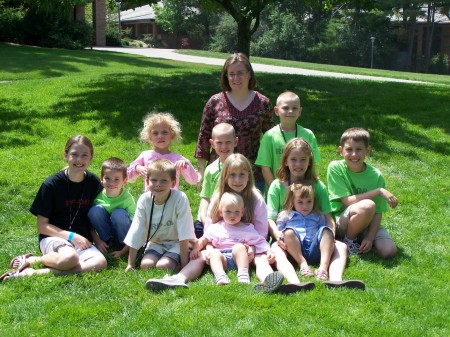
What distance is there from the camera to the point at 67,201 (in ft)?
15.7

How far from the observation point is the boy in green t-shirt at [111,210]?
491cm

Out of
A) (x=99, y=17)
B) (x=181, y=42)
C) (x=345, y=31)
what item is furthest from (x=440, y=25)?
(x=99, y=17)

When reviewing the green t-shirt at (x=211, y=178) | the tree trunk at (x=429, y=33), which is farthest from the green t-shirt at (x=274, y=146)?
the tree trunk at (x=429, y=33)

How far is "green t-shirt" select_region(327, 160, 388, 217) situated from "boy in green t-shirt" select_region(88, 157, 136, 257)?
5.76ft

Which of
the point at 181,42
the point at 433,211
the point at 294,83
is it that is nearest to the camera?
the point at 433,211

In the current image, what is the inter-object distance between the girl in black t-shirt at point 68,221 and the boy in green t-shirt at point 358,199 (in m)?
1.99

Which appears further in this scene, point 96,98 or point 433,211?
point 96,98

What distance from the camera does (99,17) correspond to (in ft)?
134

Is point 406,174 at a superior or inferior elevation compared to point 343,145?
inferior

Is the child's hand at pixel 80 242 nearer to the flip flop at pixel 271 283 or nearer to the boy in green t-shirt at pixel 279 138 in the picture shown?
the flip flop at pixel 271 283

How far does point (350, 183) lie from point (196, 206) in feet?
6.45

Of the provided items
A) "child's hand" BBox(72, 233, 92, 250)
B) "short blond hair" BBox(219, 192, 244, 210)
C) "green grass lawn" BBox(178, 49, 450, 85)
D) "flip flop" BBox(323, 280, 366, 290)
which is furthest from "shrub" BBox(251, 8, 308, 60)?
"flip flop" BBox(323, 280, 366, 290)

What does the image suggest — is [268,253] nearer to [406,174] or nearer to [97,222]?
[97,222]

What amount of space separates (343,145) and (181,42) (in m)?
48.6
